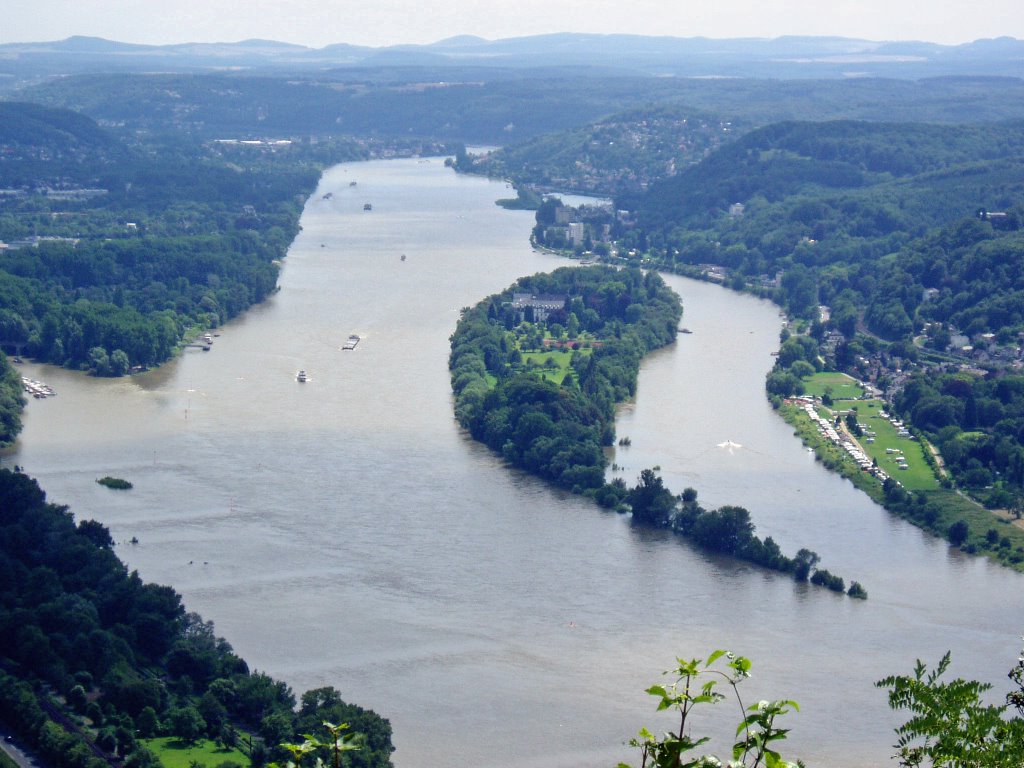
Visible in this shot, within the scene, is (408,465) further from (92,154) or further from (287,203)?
(92,154)

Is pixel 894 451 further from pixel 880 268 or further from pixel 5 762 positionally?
pixel 880 268

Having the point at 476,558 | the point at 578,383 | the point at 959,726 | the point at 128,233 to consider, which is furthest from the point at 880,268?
the point at 959,726

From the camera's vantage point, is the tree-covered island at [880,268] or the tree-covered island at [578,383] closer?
the tree-covered island at [578,383]

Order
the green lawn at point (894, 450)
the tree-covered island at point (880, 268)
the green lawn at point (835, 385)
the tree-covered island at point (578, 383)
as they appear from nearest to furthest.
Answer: the tree-covered island at point (578, 383)
the green lawn at point (894, 450)
the tree-covered island at point (880, 268)
the green lawn at point (835, 385)

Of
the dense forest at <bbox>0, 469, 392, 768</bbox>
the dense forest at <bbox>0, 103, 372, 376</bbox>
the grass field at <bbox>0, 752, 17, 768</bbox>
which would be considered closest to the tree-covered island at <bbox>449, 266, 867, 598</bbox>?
the dense forest at <bbox>0, 103, 372, 376</bbox>

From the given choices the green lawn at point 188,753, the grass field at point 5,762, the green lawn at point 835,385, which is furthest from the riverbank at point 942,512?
the grass field at point 5,762

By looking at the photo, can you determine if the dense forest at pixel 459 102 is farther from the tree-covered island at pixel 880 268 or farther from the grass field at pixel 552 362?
the grass field at pixel 552 362
